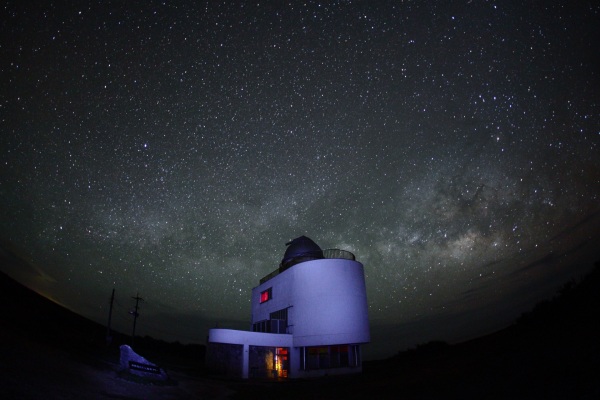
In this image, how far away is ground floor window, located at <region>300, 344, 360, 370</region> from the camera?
88.0ft

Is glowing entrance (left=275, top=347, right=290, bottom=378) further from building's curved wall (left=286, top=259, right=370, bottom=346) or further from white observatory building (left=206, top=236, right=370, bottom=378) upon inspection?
building's curved wall (left=286, top=259, right=370, bottom=346)

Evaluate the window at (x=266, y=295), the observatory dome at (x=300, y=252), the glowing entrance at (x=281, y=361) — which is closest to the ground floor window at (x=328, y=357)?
the glowing entrance at (x=281, y=361)

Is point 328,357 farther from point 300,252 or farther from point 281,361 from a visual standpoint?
point 300,252

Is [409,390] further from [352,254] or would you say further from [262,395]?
[352,254]

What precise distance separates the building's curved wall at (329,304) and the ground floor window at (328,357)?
1047mm

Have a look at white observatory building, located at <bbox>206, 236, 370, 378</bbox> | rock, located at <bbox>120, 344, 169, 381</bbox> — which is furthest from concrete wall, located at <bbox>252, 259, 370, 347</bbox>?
rock, located at <bbox>120, 344, 169, 381</bbox>

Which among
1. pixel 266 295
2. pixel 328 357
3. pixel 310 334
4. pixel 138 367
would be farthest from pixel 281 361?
pixel 138 367

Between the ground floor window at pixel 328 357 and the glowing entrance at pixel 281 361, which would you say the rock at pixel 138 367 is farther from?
the ground floor window at pixel 328 357

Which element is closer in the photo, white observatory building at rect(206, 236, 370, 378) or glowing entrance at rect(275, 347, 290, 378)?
white observatory building at rect(206, 236, 370, 378)

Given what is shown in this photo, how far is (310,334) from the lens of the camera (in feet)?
88.4


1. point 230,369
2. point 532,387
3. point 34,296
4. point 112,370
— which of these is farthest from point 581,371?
point 34,296

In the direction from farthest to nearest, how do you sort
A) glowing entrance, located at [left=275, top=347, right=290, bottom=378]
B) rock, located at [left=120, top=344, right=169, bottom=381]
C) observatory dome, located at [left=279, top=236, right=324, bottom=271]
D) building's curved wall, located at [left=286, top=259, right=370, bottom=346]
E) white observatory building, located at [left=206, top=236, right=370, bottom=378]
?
observatory dome, located at [left=279, top=236, right=324, bottom=271]
glowing entrance, located at [left=275, top=347, right=290, bottom=378]
building's curved wall, located at [left=286, top=259, right=370, bottom=346]
white observatory building, located at [left=206, top=236, right=370, bottom=378]
rock, located at [left=120, top=344, right=169, bottom=381]

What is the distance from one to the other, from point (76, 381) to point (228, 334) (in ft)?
44.5

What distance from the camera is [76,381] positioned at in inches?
475
